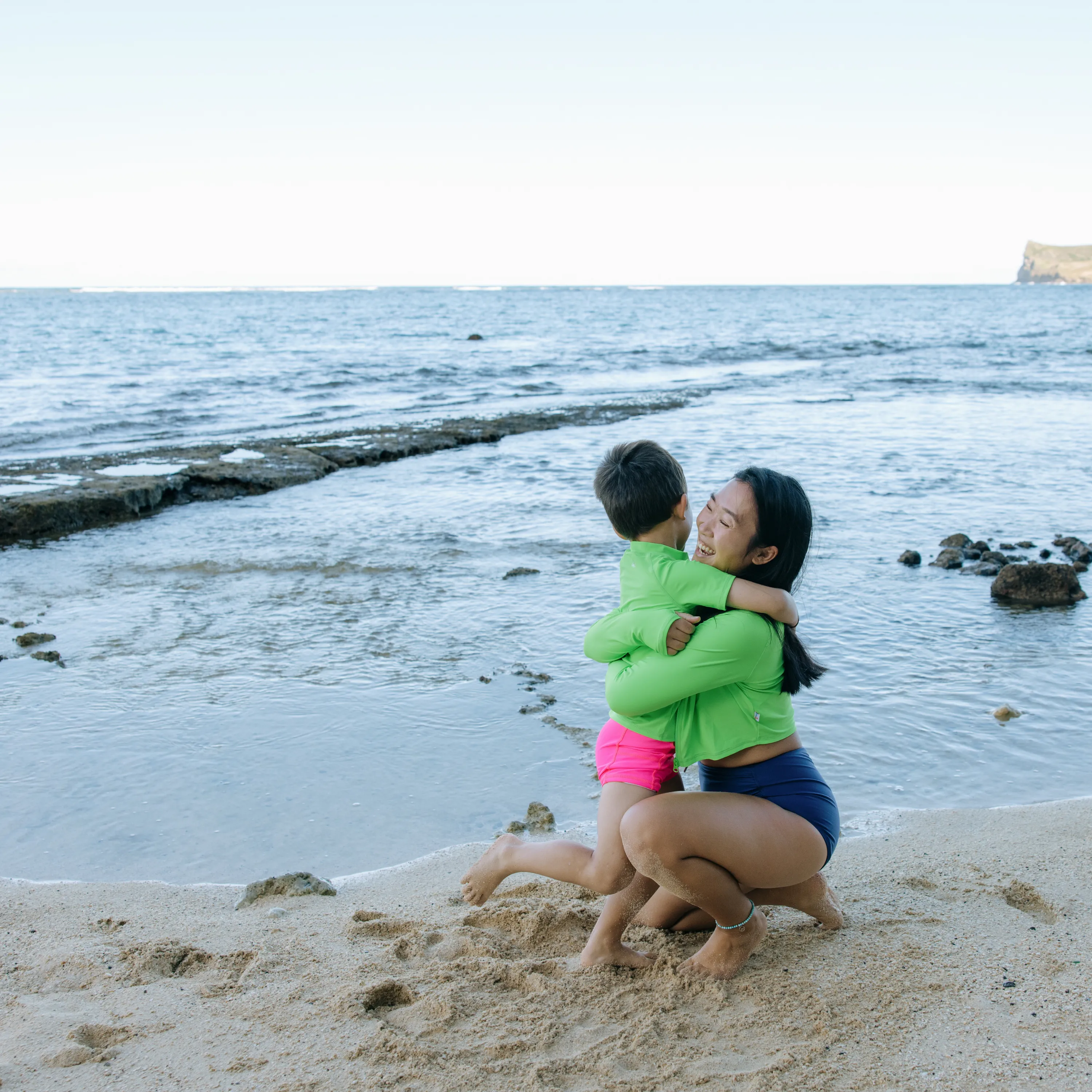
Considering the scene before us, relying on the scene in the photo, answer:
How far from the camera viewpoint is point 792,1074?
7.23ft

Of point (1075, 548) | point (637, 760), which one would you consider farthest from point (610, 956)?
point (1075, 548)

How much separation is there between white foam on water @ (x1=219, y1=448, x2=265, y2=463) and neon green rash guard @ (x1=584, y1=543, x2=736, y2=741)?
33.5ft

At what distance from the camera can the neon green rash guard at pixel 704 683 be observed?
2.61m

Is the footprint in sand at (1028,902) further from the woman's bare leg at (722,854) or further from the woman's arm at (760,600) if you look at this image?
the woman's arm at (760,600)

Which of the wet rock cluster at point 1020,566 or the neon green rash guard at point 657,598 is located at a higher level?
the neon green rash guard at point 657,598

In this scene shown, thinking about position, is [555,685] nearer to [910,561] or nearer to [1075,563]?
[910,561]

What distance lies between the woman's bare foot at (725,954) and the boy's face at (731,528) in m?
1.01

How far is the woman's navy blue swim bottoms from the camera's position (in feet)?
8.91

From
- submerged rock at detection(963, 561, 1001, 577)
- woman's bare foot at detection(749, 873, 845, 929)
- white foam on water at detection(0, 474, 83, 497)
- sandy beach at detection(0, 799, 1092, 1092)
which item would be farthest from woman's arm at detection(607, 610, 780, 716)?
white foam on water at detection(0, 474, 83, 497)

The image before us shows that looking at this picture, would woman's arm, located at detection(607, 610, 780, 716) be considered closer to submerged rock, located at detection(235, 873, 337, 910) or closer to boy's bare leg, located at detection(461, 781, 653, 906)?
boy's bare leg, located at detection(461, 781, 653, 906)

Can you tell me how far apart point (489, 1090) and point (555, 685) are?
3171 millimetres

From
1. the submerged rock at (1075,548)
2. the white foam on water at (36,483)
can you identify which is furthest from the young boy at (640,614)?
the white foam on water at (36,483)

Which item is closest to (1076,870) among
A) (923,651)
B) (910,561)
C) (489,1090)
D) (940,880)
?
(940,880)

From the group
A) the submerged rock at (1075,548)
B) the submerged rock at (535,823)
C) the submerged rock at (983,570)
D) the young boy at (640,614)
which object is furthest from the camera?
the submerged rock at (1075,548)
